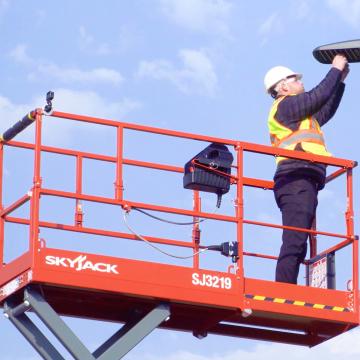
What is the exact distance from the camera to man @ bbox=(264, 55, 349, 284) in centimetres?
1962

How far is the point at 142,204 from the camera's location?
18.5 metres

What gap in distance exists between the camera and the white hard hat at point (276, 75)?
20516 millimetres

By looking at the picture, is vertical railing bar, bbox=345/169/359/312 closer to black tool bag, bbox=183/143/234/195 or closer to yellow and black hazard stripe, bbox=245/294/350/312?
yellow and black hazard stripe, bbox=245/294/350/312

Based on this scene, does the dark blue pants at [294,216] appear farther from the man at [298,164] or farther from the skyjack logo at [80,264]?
the skyjack logo at [80,264]

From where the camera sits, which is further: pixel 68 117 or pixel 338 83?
pixel 338 83

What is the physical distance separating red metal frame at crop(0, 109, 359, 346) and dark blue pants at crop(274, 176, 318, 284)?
0.33m

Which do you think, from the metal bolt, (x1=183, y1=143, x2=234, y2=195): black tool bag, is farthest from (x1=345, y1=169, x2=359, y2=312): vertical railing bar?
(x1=183, y1=143, x2=234, y2=195): black tool bag

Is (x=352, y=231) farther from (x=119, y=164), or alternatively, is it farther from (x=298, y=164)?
(x=119, y=164)

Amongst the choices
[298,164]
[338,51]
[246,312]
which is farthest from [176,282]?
[338,51]

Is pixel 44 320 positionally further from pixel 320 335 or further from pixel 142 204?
pixel 320 335

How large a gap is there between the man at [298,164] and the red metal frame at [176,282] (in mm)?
261

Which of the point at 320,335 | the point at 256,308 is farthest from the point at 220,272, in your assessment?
the point at 320,335

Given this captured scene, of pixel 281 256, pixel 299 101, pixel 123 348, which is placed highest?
pixel 299 101

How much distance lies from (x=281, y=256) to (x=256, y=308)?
41.2 inches
